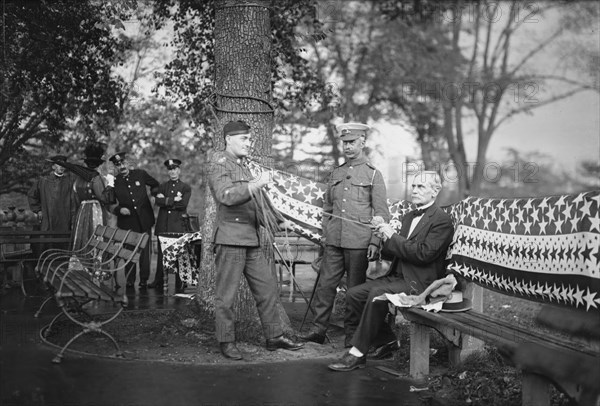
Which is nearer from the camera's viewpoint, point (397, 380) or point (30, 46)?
point (397, 380)

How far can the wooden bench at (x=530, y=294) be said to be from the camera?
3.71m

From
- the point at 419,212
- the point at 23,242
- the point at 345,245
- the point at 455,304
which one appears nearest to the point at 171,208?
the point at 23,242

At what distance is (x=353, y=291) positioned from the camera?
6.50 metres

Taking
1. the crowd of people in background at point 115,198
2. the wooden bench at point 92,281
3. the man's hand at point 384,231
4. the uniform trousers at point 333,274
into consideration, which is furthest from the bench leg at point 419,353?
the crowd of people in background at point 115,198

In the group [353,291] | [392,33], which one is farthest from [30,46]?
[392,33]

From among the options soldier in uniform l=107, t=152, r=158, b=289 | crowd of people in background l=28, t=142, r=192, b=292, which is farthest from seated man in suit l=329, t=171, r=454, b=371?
soldier in uniform l=107, t=152, r=158, b=289

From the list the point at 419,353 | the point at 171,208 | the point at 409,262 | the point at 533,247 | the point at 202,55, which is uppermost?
the point at 202,55

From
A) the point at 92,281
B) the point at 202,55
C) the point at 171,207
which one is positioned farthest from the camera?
the point at 171,207

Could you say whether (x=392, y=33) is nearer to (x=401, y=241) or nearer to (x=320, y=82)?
(x=320, y=82)

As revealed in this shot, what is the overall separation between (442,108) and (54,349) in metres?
16.0

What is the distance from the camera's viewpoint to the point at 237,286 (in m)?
6.33

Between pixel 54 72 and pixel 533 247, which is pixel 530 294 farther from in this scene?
pixel 54 72

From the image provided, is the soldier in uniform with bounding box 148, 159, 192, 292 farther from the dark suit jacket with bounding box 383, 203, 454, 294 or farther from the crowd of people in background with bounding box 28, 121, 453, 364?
the dark suit jacket with bounding box 383, 203, 454, 294

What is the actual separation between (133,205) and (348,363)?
617cm
